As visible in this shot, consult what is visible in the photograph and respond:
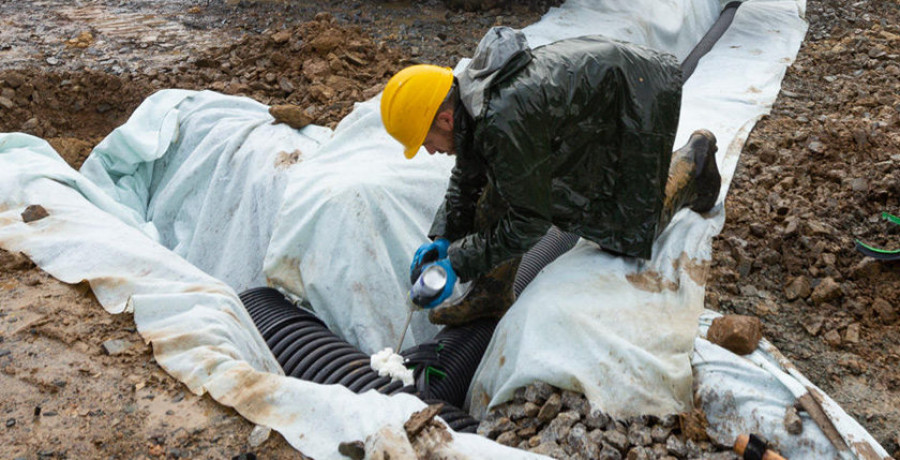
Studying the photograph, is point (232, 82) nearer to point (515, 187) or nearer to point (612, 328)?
point (515, 187)

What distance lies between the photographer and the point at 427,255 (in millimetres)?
2803

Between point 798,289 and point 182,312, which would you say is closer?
point 182,312

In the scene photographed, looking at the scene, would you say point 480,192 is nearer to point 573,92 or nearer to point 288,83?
point 573,92

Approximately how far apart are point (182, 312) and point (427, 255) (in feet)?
3.15

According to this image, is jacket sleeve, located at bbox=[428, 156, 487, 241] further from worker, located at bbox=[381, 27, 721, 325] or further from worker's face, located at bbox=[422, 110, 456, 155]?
worker's face, located at bbox=[422, 110, 456, 155]

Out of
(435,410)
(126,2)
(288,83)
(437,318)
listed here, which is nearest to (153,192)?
(288,83)

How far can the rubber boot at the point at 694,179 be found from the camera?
296 centimetres

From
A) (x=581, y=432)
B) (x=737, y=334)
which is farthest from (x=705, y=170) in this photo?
(x=581, y=432)

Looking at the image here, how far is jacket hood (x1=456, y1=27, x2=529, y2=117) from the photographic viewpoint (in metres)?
2.21

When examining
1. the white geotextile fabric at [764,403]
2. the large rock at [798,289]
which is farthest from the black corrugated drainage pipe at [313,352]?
the large rock at [798,289]

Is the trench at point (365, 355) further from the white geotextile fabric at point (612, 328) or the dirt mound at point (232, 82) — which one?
the dirt mound at point (232, 82)

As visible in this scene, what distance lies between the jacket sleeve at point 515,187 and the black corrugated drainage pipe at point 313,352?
51 centimetres

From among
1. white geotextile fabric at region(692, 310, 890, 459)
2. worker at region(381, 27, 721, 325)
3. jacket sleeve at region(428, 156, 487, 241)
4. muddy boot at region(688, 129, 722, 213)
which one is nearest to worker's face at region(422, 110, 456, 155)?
worker at region(381, 27, 721, 325)

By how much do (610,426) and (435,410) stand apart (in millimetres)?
615
